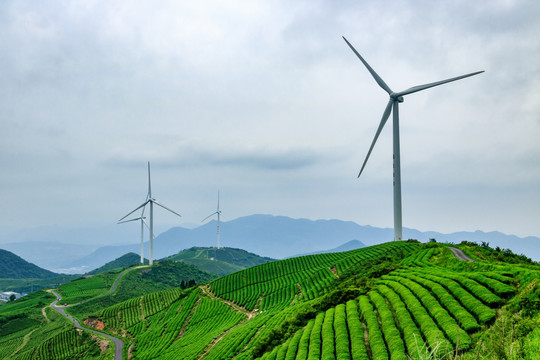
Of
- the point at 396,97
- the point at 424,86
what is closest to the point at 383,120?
the point at 396,97

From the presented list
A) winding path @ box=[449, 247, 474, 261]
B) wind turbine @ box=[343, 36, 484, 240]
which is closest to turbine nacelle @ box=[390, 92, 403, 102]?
wind turbine @ box=[343, 36, 484, 240]

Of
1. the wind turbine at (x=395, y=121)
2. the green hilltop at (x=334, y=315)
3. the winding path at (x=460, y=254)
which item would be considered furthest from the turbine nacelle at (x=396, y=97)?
the winding path at (x=460, y=254)

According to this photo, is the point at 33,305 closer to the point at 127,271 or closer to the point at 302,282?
the point at 127,271

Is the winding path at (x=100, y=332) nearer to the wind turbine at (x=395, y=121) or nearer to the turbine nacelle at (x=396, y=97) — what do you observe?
the wind turbine at (x=395, y=121)

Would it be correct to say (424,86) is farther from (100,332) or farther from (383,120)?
(100,332)

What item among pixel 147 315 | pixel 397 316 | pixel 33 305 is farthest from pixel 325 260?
pixel 33 305

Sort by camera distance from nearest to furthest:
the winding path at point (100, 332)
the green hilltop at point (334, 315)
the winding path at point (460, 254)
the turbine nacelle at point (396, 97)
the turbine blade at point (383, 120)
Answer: the green hilltop at point (334, 315), the winding path at point (460, 254), the turbine blade at point (383, 120), the turbine nacelle at point (396, 97), the winding path at point (100, 332)

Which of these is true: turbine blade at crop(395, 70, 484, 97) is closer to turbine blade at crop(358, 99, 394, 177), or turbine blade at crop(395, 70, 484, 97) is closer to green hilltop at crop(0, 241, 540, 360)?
turbine blade at crop(358, 99, 394, 177)

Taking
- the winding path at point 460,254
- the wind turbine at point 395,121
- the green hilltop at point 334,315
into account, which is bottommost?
the green hilltop at point 334,315
